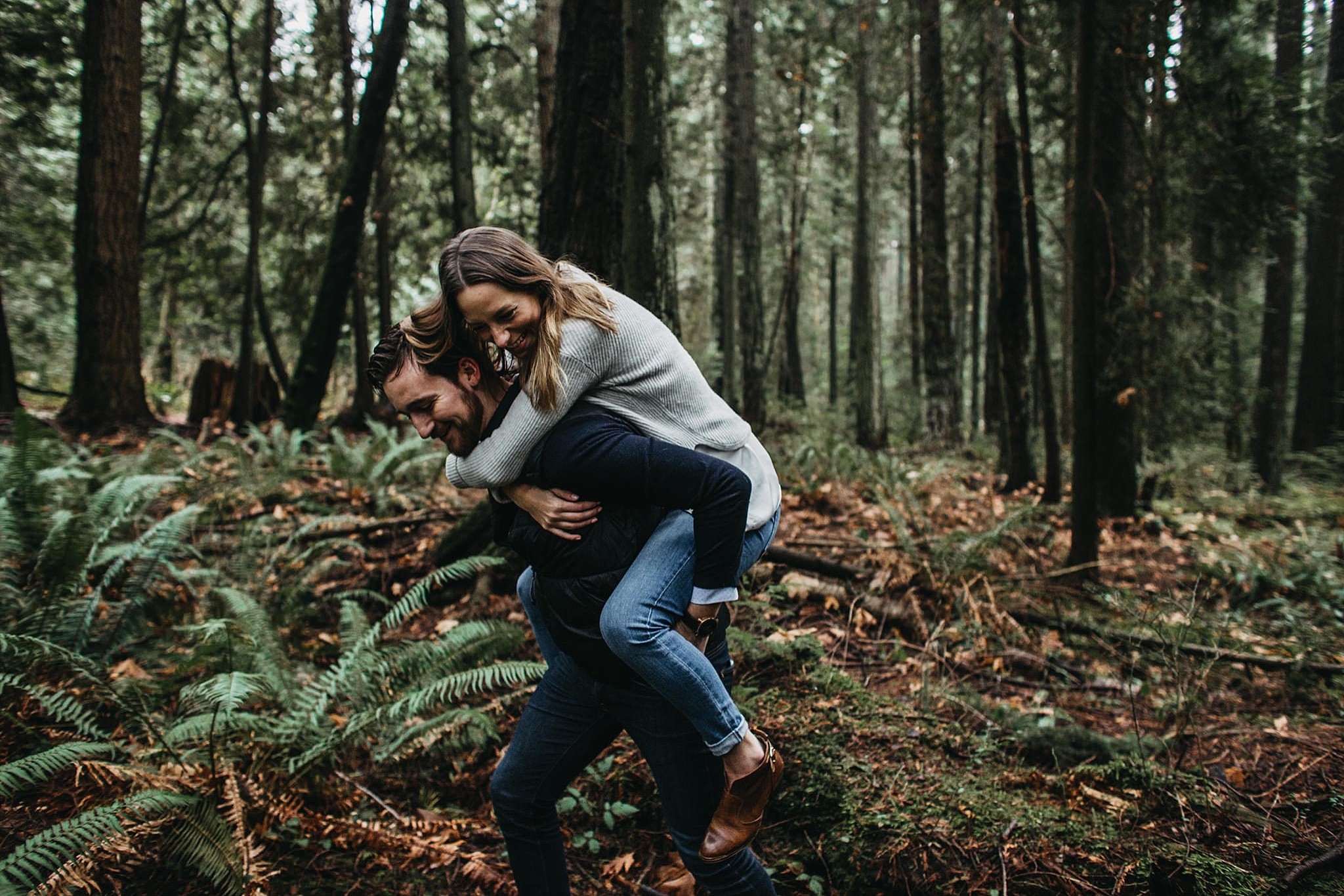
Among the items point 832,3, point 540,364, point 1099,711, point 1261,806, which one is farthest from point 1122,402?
point 832,3

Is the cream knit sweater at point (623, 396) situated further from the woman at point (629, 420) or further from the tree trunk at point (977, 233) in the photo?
the tree trunk at point (977, 233)

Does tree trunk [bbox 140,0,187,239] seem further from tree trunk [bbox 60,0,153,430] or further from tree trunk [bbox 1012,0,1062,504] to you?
tree trunk [bbox 1012,0,1062,504]

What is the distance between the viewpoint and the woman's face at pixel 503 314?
185cm

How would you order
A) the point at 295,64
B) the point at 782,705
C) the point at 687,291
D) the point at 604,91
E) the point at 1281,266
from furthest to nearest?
the point at 687,291
the point at 1281,266
the point at 295,64
the point at 604,91
the point at 782,705

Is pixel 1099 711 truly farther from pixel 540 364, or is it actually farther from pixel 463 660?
pixel 540 364

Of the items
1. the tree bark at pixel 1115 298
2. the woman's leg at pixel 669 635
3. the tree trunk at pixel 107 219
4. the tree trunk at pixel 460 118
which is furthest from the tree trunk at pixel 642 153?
the tree trunk at pixel 107 219

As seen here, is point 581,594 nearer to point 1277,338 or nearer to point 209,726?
point 209,726

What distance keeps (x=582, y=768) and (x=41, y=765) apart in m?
1.94

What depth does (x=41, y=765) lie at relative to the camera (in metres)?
2.49

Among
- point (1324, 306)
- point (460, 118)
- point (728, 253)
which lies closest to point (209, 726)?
point (460, 118)

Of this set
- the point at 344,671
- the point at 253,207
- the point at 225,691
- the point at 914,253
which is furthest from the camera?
the point at 914,253

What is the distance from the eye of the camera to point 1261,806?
2709 mm

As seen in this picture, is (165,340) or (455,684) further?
(165,340)

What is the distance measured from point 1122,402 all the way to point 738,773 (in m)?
6.02
